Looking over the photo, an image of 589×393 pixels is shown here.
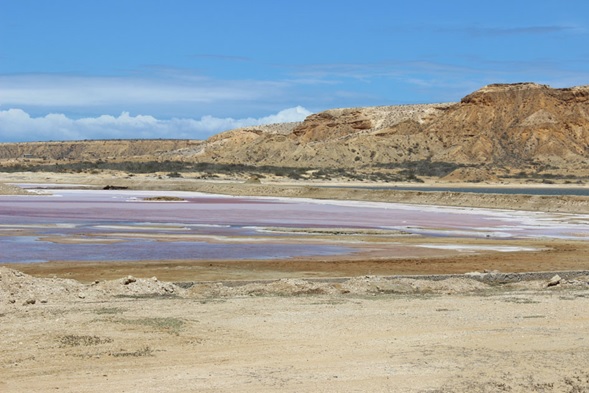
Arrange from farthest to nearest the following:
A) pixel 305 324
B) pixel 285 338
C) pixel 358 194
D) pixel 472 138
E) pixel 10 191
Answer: pixel 472 138 < pixel 358 194 < pixel 10 191 < pixel 305 324 < pixel 285 338

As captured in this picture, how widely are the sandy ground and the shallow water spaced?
19.0 feet

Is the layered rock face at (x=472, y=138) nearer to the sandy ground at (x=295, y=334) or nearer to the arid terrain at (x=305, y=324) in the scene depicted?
the arid terrain at (x=305, y=324)

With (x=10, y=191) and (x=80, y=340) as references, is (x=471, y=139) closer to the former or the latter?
(x=10, y=191)

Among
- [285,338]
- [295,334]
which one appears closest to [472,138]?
[295,334]

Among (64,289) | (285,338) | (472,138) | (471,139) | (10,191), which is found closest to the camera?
(285,338)

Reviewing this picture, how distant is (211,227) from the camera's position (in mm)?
34812

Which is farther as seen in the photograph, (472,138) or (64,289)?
(472,138)

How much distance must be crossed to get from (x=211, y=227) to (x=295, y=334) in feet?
76.2

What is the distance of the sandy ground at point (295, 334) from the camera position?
938 cm

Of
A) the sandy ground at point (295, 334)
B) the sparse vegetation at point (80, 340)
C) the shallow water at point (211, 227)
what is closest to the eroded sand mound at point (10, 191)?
the shallow water at point (211, 227)

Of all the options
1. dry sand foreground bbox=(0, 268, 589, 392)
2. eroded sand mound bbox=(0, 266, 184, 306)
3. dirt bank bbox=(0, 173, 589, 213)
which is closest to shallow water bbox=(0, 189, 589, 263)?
dirt bank bbox=(0, 173, 589, 213)

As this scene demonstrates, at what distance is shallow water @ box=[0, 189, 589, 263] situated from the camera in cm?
2452

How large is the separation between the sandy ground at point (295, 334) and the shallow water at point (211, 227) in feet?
19.0

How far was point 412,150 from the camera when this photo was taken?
144125mm
